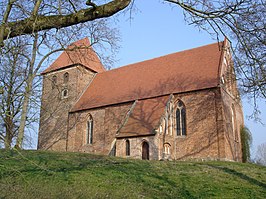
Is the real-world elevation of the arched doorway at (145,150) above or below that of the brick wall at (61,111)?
below

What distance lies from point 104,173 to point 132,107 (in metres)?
12.3

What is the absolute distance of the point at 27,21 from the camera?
4.00 m

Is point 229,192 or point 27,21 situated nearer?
point 27,21

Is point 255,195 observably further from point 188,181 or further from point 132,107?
point 132,107

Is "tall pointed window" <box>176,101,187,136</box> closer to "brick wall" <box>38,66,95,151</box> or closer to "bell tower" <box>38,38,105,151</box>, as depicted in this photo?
"bell tower" <box>38,38,105,151</box>

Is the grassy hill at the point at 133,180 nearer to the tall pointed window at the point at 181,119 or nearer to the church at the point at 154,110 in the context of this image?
the church at the point at 154,110

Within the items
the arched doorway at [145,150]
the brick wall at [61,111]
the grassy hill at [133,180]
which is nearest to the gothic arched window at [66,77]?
the brick wall at [61,111]

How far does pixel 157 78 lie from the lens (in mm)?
23906

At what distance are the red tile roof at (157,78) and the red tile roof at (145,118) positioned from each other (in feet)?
2.43

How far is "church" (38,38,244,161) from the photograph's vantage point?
1967 cm

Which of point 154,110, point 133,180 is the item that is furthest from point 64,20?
point 154,110

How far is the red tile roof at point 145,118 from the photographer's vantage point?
19.9m

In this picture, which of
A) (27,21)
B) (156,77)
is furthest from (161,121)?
(27,21)

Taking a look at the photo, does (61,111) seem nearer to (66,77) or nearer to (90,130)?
(66,77)
